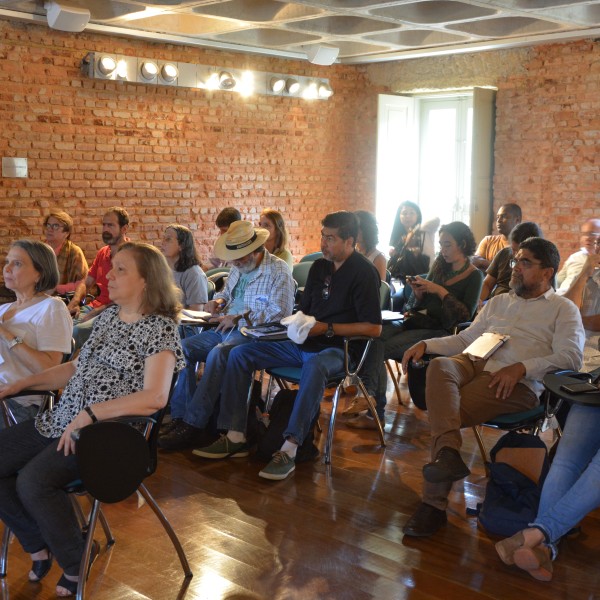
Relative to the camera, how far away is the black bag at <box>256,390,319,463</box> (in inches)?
193

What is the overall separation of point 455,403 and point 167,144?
19.8 feet

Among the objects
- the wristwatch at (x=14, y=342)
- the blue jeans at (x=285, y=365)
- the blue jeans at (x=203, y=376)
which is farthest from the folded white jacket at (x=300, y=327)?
the wristwatch at (x=14, y=342)

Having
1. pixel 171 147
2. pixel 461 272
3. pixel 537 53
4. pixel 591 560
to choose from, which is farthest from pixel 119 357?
pixel 537 53

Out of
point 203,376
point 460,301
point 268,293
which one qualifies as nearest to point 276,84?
point 268,293

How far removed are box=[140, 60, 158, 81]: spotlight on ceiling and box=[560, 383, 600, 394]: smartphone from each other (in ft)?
20.9

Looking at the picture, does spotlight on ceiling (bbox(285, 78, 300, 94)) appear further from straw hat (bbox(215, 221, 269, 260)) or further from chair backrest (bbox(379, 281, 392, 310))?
straw hat (bbox(215, 221, 269, 260))

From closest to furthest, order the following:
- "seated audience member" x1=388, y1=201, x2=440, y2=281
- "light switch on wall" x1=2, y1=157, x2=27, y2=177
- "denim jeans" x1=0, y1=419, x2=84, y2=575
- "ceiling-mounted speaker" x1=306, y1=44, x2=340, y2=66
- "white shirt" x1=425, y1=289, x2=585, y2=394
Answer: "denim jeans" x1=0, y1=419, x2=84, y2=575 < "white shirt" x1=425, y1=289, x2=585, y2=394 < "seated audience member" x1=388, y1=201, x2=440, y2=281 < "light switch on wall" x1=2, y1=157, x2=27, y2=177 < "ceiling-mounted speaker" x1=306, y1=44, x2=340, y2=66

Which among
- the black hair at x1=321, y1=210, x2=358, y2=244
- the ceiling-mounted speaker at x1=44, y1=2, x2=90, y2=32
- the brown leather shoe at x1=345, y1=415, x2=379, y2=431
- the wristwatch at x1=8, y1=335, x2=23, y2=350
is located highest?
the ceiling-mounted speaker at x1=44, y1=2, x2=90, y2=32

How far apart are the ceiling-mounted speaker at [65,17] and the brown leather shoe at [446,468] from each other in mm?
5519

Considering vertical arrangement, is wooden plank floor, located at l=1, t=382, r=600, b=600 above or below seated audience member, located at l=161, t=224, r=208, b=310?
below

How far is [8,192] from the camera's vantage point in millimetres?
8227

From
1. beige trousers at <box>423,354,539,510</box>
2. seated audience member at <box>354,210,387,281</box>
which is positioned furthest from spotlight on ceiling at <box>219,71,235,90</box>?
beige trousers at <box>423,354,539,510</box>

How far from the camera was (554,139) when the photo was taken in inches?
362

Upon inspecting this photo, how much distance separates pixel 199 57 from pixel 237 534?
6769 mm
